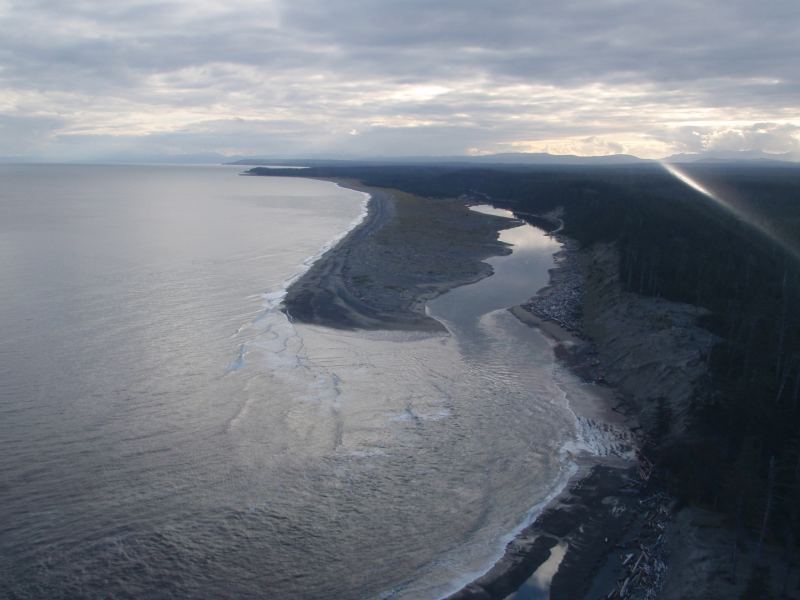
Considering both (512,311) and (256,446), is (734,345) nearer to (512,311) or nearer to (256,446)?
(512,311)

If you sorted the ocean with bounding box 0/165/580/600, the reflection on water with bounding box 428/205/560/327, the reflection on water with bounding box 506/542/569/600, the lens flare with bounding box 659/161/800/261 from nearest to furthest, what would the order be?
the reflection on water with bounding box 506/542/569/600, the ocean with bounding box 0/165/580/600, the reflection on water with bounding box 428/205/560/327, the lens flare with bounding box 659/161/800/261

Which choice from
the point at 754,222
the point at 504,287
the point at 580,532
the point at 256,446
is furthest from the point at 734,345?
the point at 754,222

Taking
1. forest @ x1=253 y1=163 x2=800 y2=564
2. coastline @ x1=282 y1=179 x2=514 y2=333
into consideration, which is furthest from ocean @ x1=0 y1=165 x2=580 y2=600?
forest @ x1=253 y1=163 x2=800 y2=564

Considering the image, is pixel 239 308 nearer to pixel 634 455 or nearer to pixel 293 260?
pixel 293 260

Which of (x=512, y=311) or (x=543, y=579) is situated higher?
(x=512, y=311)

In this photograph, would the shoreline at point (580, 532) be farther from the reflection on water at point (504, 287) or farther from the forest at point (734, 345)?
the reflection on water at point (504, 287)

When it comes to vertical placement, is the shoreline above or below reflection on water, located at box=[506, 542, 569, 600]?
above

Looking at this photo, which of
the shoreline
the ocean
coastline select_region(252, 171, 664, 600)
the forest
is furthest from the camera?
the forest

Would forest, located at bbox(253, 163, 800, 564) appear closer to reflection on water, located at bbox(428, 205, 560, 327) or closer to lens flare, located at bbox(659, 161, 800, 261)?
lens flare, located at bbox(659, 161, 800, 261)

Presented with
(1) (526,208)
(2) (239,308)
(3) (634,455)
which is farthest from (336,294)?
(1) (526,208)
